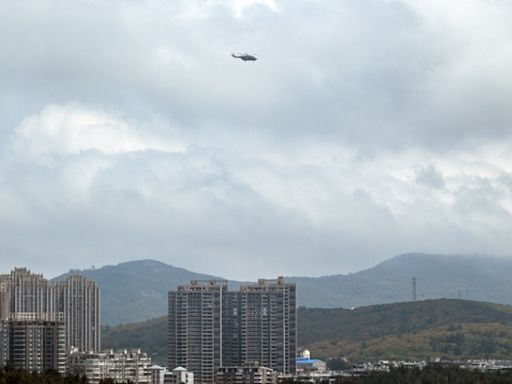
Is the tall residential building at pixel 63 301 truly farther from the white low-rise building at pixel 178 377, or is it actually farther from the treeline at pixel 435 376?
the treeline at pixel 435 376

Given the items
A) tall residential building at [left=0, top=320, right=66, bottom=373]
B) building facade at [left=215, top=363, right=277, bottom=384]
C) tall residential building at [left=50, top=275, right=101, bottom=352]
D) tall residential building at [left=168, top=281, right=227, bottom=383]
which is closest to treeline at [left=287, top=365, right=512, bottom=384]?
building facade at [left=215, top=363, right=277, bottom=384]

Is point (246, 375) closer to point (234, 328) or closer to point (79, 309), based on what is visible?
point (234, 328)

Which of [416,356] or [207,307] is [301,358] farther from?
[207,307]

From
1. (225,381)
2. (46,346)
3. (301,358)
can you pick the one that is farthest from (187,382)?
(301,358)

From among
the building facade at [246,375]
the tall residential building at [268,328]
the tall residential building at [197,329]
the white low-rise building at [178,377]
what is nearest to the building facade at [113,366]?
the white low-rise building at [178,377]

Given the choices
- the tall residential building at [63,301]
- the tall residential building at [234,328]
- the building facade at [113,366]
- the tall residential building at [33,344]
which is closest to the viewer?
the tall residential building at [33,344]

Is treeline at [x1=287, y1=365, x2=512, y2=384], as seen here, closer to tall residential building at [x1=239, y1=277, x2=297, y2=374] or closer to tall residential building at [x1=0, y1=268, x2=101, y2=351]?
tall residential building at [x1=239, y1=277, x2=297, y2=374]
